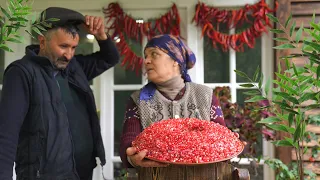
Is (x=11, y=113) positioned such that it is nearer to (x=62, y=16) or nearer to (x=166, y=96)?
(x=62, y=16)

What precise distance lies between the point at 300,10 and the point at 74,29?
62.3 inches

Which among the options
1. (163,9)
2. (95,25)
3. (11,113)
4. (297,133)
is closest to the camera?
(297,133)

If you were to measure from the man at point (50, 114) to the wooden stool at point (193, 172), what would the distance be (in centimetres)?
51

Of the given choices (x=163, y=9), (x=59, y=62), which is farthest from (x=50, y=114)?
(x=163, y=9)

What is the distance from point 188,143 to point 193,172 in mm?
101

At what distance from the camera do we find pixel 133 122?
1.42 meters

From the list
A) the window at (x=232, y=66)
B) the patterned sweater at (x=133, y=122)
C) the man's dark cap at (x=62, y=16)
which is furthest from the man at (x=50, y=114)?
the window at (x=232, y=66)

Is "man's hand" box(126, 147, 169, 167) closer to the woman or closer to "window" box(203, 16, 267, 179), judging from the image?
the woman

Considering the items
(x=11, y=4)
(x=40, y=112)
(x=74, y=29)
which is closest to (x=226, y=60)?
(x=74, y=29)

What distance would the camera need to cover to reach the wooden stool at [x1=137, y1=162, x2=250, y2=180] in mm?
1168

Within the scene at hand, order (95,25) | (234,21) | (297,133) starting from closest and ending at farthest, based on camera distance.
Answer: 1. (297,133)
2. (95,25)
3. (234,21)

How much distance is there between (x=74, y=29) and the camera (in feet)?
5.53

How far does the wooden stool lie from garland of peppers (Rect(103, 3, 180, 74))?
142cm

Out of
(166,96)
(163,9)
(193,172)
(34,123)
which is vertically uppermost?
(163,9)
